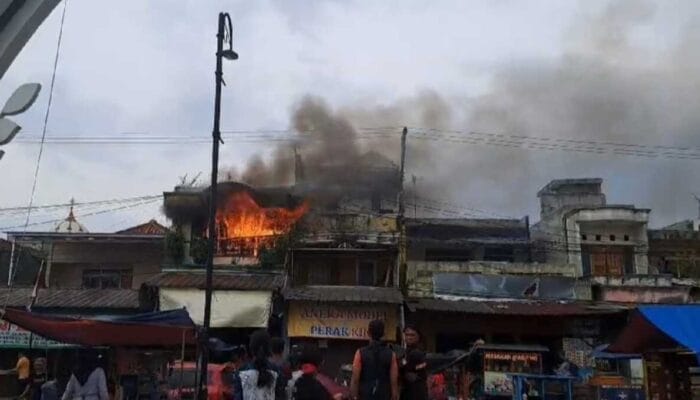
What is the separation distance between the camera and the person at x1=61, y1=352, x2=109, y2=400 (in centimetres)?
832

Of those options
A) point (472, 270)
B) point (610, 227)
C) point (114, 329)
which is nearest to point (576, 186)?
point (610, 227)

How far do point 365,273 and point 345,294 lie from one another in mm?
2363

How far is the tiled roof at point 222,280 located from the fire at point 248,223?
2.37 metres

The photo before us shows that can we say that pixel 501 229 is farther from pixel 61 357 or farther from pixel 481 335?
pixel 61 357

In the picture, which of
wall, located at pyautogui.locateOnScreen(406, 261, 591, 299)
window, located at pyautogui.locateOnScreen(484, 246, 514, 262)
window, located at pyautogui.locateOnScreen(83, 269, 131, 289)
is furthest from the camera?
window, located at pyautogui.locateOnScreen(484, 246, 514, 262)

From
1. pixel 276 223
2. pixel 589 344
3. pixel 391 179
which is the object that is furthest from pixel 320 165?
pixel 589 344

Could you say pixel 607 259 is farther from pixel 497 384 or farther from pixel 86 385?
pixel 86 385

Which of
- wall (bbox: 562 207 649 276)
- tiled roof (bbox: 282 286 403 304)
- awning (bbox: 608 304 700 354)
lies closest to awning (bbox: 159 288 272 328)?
tiled roof (bbox: 282 286 403 304)

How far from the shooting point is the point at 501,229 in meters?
28.7

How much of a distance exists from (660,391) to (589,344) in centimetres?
1525

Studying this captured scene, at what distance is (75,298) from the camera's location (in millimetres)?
22516

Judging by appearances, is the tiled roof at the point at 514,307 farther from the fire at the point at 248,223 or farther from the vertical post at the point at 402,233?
the fire at the point at 248,223

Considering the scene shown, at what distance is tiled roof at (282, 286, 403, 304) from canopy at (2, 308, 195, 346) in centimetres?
1060

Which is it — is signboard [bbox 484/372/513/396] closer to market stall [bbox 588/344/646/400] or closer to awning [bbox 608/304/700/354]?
market stall [bbox 588/344/646/400]
